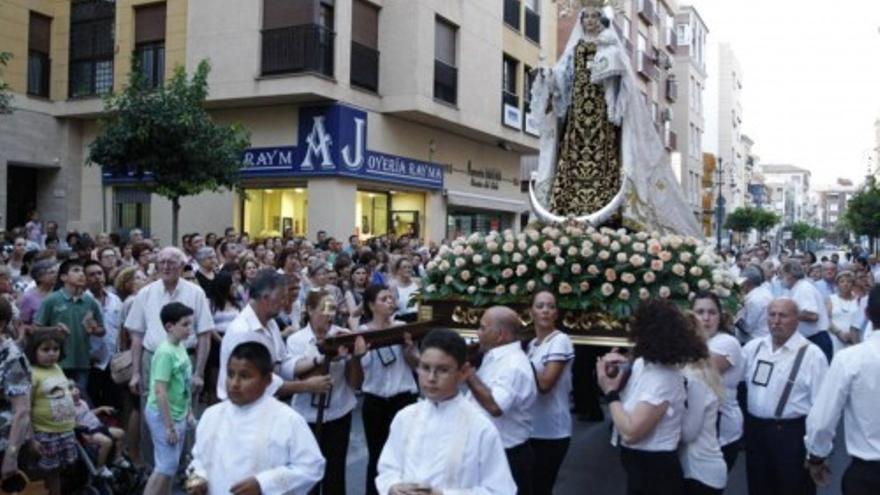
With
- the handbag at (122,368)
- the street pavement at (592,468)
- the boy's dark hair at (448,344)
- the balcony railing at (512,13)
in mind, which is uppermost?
the balcony railing at (512,13)

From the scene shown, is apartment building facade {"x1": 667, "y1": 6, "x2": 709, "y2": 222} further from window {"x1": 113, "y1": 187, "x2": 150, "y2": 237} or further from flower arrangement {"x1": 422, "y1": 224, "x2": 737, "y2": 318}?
flower arrangement {"x1": 422, "y1": 224, "x2": 737, "y2": 318}

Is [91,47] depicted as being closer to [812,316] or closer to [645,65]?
[812,316]

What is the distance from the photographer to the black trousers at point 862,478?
4398mm

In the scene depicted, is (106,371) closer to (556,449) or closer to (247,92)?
(556,449)

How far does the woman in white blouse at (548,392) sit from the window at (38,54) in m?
20.7

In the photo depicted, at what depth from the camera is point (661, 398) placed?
4.18m

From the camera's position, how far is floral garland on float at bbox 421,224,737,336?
5.98m

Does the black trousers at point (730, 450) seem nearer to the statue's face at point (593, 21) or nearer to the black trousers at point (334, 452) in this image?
the black trousers at point (334, 452)

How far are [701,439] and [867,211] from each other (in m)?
34.4

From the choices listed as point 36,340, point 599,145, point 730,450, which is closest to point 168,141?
point 599,145

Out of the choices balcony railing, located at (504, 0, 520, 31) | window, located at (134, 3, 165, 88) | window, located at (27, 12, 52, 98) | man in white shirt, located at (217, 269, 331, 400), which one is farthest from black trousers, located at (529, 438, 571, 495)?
balcony railing, located at (504, 0, 520, 31)

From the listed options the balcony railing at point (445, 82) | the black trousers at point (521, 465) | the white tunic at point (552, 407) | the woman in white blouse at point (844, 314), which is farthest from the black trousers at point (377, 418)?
the balcony railing at point (445, 82)

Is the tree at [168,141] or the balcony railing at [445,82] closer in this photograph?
the tree at [168,141]

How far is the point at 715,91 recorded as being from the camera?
73938mm
